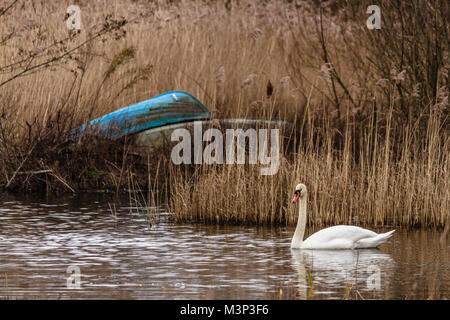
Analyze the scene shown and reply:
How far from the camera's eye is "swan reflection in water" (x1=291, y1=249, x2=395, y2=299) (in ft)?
26.4

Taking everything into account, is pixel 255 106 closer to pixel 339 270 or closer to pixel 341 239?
pixel 341 239

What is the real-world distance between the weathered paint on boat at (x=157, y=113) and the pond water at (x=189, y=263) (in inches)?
131

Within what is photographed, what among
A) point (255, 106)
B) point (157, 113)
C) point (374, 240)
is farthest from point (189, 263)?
point (157, 113)

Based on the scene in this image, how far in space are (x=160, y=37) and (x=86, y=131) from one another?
14.2 feet

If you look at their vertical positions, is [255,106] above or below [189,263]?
above

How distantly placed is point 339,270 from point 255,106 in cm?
352

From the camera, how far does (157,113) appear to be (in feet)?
52.9

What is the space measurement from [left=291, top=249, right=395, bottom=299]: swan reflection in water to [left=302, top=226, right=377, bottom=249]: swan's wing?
0.07 meters

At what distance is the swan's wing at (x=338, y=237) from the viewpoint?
33.3ft

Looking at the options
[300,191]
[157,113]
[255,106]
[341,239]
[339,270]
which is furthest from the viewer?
[157,113]

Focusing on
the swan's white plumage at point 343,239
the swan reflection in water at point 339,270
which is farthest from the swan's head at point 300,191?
the swan reflection in water at point 339,270
